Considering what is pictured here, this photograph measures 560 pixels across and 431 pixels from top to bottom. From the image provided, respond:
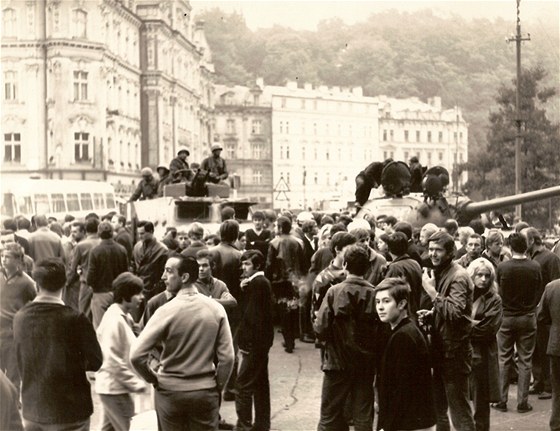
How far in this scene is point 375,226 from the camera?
49.4 feet

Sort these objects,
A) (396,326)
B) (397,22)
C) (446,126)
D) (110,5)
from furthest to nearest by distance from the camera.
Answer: (446,126), (397,22), (110,5), (396,326)

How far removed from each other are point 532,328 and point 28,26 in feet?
155

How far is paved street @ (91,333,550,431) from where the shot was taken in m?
10.4

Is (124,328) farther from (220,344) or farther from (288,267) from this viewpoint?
(288,267)

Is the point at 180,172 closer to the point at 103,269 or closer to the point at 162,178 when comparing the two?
the point at 162,178

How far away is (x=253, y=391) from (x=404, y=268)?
199cm

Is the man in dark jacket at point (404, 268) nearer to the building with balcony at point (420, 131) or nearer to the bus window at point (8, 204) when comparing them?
the bus window at point (8, 204)

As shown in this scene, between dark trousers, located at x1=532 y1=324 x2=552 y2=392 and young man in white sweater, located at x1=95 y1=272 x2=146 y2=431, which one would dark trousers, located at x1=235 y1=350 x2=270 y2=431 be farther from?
dark trousers, located at x1=532 y1=324 x2=552 y2=392

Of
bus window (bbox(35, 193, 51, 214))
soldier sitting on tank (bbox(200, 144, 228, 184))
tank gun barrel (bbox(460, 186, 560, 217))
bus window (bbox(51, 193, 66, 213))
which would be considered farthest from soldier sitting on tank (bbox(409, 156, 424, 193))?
bus window (bbox(51, 193, 66, 213))

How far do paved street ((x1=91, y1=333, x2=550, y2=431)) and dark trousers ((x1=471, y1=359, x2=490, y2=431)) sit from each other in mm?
1022

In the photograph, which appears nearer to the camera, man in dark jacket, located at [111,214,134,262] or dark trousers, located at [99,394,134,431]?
dark trousers, located at [99,394,134,431]

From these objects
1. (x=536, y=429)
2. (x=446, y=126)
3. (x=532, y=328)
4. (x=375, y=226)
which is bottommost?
(x=536, y=429)

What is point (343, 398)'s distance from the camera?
8398mm

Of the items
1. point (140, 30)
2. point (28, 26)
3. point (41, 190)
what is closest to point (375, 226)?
point (41, 190)
